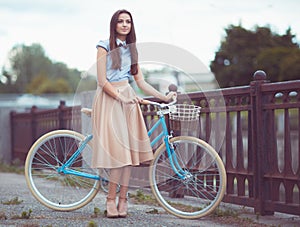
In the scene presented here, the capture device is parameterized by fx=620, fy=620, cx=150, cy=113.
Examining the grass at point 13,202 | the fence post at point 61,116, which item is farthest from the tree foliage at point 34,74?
the grass at point 13,202

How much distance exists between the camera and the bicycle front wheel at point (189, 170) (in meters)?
5.09

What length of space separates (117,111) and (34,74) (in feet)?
306

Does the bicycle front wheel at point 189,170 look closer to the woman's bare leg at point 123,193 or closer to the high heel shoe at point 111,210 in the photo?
the woman's bare leg at point 123,193

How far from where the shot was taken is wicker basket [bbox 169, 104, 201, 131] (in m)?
5.05

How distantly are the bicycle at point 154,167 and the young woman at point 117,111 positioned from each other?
0.58 ft

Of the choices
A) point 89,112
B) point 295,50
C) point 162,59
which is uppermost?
point 295,50

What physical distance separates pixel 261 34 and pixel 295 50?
794 cm

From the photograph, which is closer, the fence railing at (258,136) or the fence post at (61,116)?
the fence railing at (258,136)

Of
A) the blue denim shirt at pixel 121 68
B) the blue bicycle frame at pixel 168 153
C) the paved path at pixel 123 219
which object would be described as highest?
the blue denim shirt at pixel 121 68

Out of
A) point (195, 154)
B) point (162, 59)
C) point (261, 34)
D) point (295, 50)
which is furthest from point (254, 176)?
point (261, 34)

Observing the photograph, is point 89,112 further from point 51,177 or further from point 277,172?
point 277,172

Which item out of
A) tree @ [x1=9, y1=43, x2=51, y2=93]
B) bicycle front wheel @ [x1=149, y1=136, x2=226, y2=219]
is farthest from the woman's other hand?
tree @ [x1=9, y1=43, x2=51, y2=93]

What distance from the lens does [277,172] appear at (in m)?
5.48

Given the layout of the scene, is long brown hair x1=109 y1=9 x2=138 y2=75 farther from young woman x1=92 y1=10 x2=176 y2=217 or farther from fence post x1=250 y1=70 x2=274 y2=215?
fence post x1=250 y1=70 x2=274 y2=215
